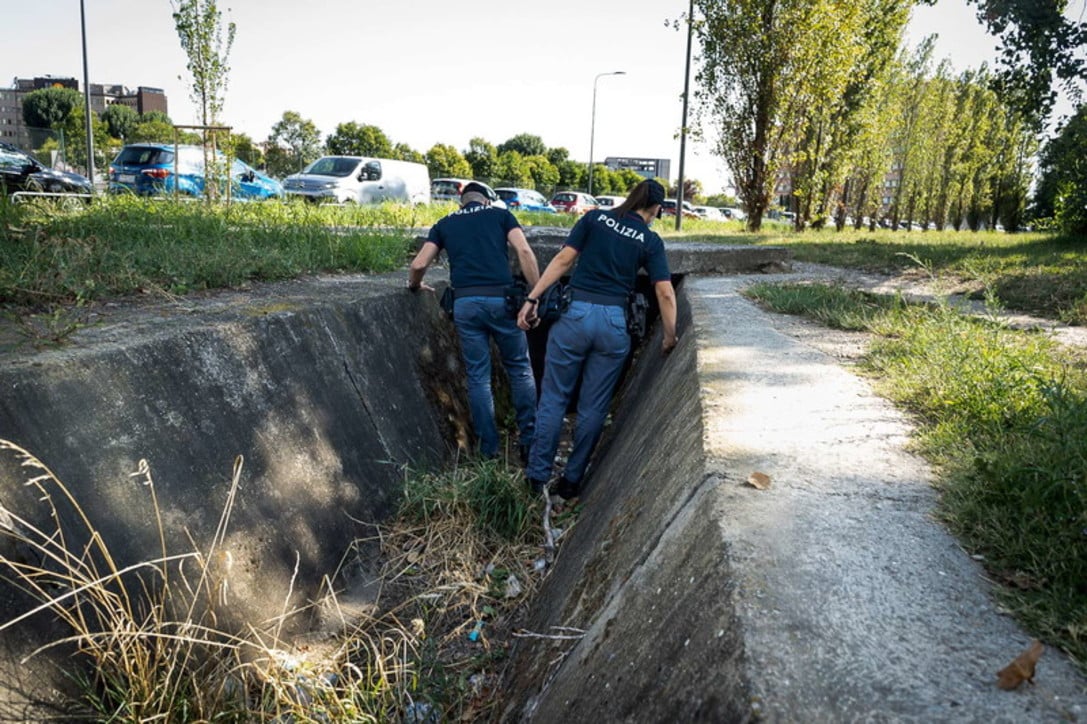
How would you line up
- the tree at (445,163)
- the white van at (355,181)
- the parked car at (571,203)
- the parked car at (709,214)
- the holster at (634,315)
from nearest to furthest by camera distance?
the holster at (634,315) < the white van at (355,181) < the parked car at (571,203) < the parked car at (709,214) < the tree at (445,163)

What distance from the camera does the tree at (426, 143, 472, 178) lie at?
47.7 meters

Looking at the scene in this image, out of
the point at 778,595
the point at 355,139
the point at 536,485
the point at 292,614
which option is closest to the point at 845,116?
the point at 536,485

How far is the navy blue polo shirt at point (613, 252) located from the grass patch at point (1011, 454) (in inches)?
59.6

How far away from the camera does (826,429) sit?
3.05 metres

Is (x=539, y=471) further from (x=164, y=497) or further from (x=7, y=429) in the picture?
(x=7, y=429)

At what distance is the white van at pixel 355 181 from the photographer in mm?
17984

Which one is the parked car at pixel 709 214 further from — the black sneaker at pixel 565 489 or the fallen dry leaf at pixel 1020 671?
the fallen dry leaf at pixel 1020 671

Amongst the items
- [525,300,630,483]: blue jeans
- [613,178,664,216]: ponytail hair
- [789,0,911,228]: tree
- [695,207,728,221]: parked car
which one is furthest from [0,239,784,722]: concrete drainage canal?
[695,207,728,221]: parked car

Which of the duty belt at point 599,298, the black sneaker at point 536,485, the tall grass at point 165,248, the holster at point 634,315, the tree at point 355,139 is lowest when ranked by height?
the black sneaker at point 536,485

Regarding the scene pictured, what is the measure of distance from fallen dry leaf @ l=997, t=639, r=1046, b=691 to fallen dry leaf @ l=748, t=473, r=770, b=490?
94 cm

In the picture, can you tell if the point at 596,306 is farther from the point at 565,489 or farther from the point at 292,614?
the point at 292,614

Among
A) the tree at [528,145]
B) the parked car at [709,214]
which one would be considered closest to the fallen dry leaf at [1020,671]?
the parked car at [709,214]

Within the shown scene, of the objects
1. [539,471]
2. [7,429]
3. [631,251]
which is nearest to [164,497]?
[7,429]

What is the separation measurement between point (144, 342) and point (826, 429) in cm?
317
